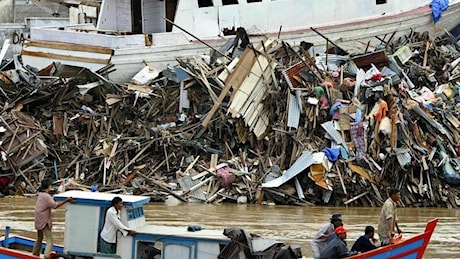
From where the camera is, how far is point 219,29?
85.9 feet

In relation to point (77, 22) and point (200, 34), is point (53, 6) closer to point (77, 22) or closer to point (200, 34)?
point (77, 22)

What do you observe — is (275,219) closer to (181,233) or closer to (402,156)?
(402,156)

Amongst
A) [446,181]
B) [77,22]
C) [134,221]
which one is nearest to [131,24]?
[77,22]

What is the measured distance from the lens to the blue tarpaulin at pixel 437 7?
26.4 m

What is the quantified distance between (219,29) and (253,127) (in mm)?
5086

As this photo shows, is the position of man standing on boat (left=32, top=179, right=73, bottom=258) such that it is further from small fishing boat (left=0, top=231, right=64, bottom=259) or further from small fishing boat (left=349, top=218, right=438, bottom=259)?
small fishing boat (left=349, top=218, right=438, bottom=259)

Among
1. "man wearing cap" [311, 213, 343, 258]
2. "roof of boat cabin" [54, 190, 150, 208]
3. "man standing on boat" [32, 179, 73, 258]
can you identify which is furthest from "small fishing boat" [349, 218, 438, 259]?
"man standing on boat" [32, 179, 73, 258]

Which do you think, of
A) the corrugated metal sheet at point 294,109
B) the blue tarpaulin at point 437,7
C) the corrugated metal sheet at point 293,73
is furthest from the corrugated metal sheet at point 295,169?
the blue tarpaulin at point 437,7

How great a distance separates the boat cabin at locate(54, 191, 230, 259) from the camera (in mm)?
11406

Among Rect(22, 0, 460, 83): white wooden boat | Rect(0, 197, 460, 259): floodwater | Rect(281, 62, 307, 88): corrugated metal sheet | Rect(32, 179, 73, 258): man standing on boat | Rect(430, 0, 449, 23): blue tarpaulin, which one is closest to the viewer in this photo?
Rect(32, 179, 73, 258): man standing on boat

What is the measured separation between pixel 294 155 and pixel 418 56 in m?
5.80

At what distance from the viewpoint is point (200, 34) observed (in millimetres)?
26125

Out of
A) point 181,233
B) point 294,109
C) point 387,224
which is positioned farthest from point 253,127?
point 181,233

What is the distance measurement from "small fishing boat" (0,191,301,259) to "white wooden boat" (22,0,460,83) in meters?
13.5
